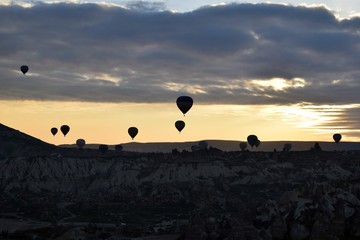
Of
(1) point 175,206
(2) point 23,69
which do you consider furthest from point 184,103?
(2) point 23,69

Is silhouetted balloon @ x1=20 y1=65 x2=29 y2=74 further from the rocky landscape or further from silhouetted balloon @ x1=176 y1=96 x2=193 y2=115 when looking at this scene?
silhouetted balloon @ x1=176 y1=96 x2=193 y2=115

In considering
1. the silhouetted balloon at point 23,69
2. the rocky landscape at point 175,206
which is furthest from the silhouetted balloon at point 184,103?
the silhouetted balloon at point 23,69

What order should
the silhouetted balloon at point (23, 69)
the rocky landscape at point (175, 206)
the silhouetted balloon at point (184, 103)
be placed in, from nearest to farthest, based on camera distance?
the rocky landscape at point (175, 206) < the silhouetted balloon at point (184, 103) < the silhouetted balloon at point (23, 69)

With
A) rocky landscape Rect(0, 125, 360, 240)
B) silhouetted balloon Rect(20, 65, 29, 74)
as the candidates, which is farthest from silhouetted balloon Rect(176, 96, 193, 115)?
silhouetted balloon Rect(20, 65, 29, 74)

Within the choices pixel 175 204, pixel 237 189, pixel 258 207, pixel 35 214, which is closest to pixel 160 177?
pixel 237 189

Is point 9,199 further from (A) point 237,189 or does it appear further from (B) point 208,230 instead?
(B) point 208,230

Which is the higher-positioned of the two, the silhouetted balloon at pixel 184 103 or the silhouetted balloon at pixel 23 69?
the silhouetted balloon at pixel 23 69

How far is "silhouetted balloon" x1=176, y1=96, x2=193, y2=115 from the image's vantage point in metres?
159

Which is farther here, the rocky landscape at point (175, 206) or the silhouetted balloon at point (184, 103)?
the silhouetted balloon at point (184, 103)

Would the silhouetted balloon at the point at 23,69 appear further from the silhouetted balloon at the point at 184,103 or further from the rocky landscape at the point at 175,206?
the silhouetted balloon at the point at 184,103

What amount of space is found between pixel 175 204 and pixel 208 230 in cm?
8559

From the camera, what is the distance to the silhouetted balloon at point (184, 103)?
159m

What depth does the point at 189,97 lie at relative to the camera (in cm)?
16200

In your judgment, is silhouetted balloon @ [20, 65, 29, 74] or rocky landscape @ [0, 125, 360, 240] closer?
rocky landscape @ [0, 125, 360, 240]
